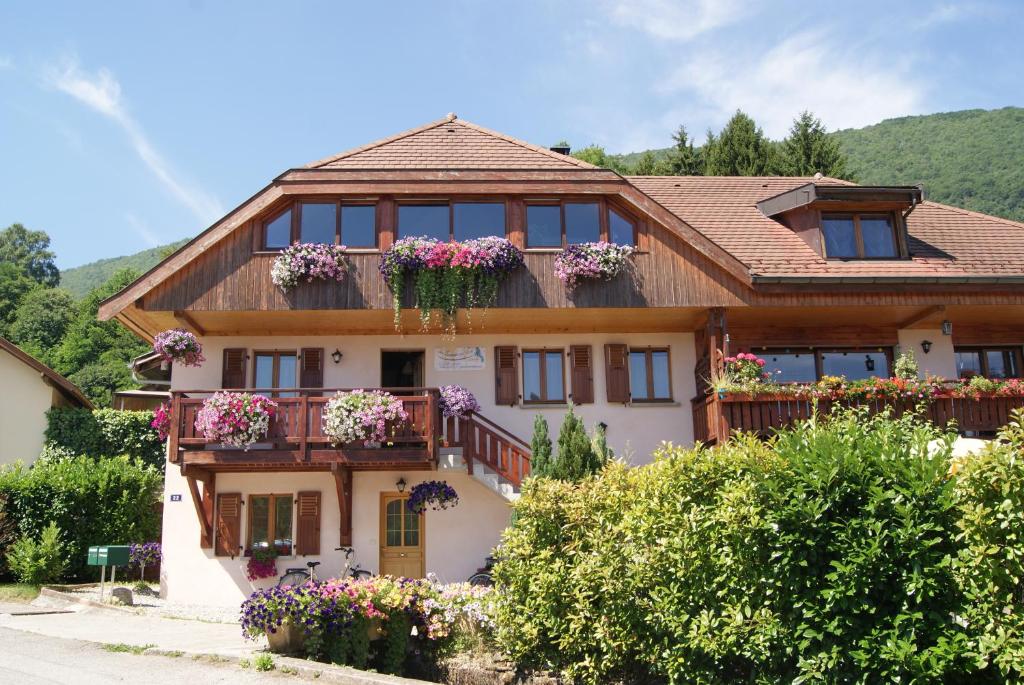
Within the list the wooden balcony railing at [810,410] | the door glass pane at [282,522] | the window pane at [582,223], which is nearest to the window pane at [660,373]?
the wooden balcony railing at [810,410]

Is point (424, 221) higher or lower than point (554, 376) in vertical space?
higher

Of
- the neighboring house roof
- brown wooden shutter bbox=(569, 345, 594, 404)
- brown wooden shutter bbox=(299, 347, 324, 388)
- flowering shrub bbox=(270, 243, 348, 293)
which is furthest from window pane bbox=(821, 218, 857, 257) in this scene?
the neighboring house roof

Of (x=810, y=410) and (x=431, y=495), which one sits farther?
(x=431, y=495)

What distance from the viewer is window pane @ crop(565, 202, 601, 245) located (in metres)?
18.1

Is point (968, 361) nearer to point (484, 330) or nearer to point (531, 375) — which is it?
point (531, 375)

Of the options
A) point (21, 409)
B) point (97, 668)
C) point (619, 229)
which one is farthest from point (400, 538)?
point (21, 409)

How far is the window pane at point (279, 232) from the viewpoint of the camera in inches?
701

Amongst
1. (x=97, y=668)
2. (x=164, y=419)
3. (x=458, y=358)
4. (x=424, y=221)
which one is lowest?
(x=97, y=668)

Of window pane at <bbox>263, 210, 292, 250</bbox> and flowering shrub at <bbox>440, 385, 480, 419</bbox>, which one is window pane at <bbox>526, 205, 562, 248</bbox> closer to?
flowering shrub at <bbox>440, 385, 480, 419</bbox>

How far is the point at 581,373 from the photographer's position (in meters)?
18.7

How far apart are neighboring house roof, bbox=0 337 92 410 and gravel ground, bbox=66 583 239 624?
10759mm

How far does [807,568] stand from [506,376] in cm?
1052

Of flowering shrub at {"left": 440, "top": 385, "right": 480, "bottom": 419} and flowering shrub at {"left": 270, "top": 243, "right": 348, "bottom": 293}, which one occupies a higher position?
flowering shrub at {"left": 270, "top": 243, "right": 348, "bottom": 293}

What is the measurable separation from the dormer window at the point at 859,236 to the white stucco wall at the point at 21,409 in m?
22.0
